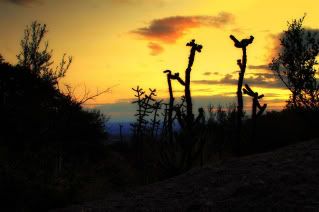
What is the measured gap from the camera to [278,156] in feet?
33.6

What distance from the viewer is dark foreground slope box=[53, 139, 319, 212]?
6.86 metres

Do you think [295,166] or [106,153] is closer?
[295,166]

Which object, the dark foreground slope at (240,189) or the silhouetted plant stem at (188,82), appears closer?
the dark foreground slope at (240,189)

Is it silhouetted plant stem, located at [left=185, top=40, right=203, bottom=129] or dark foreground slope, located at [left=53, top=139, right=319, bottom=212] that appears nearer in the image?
dark foreground slope, located at [left=53, top=139, right=319, bottom=212]

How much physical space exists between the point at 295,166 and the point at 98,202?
3.93 metres

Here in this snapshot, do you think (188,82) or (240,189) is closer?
(240,189)

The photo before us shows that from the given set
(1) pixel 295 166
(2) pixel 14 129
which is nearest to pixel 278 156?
(1) pixel 295 166

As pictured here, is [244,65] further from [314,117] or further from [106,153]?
[106,153]

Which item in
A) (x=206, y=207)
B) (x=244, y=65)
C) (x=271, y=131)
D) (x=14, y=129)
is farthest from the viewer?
(x=14, y=129)

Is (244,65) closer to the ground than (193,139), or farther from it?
farther from it

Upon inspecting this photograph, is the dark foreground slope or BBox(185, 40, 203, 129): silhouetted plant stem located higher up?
BBox(185, 40, 203, 129): silhouetted plant stem

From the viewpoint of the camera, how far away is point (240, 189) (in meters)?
7.68

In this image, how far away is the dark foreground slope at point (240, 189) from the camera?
686 centimetres

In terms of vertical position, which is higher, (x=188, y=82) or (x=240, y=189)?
(x=188, y=82)
